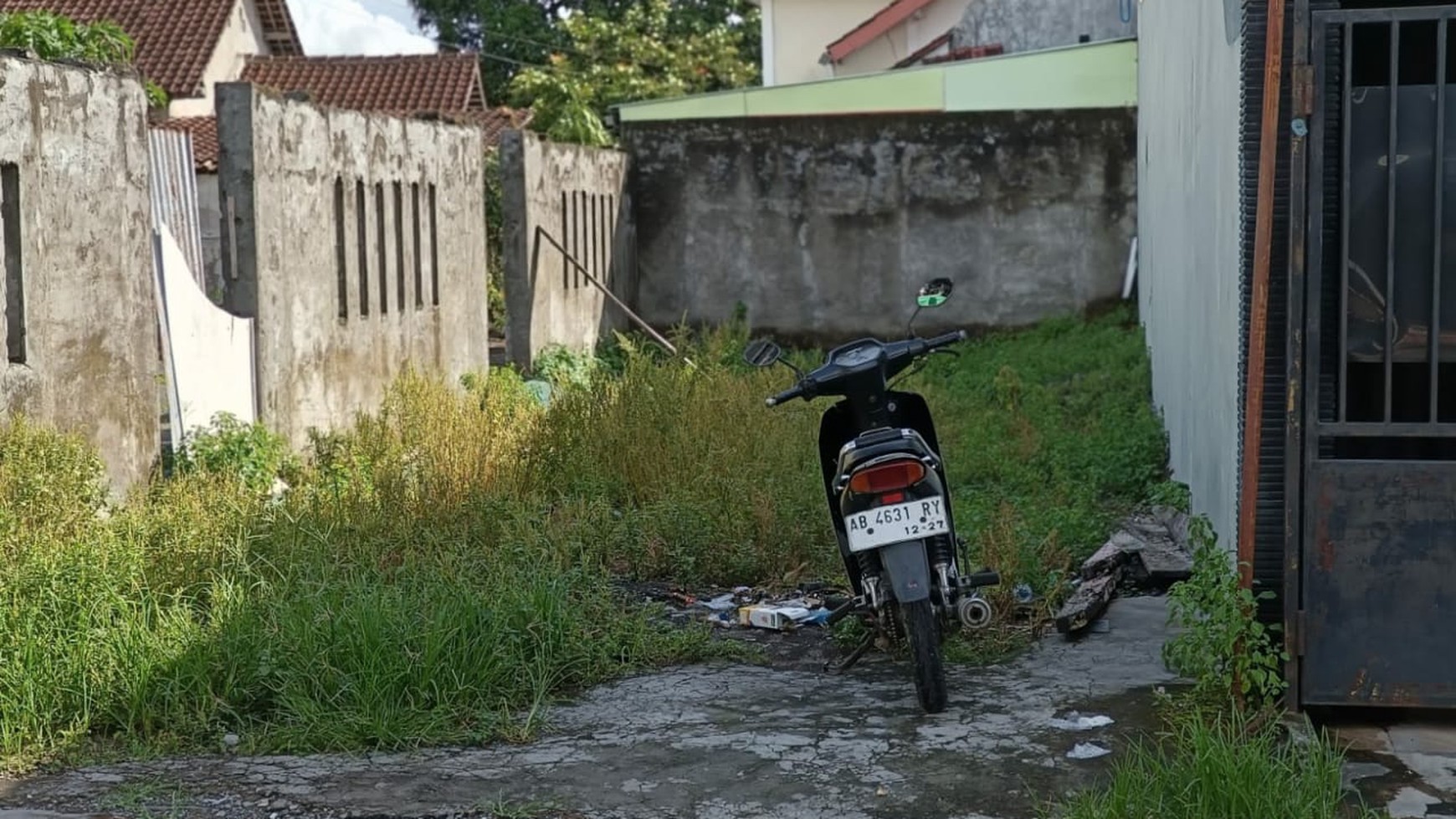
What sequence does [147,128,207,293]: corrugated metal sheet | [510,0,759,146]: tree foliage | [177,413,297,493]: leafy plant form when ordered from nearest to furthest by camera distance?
1. [177,413,297,493]: leafy plant
2. [147,128,207,293]: corrugated metal sheet
3. [510,0,759,146]: tree foliage

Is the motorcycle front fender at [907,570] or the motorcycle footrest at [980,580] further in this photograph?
the motorcycle footrest at [980,580]

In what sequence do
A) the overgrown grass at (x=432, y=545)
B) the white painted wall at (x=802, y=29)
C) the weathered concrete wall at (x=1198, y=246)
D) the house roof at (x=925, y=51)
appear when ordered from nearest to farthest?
the overgrown grass at (x=432, y=545), the weathered concrete wall at (x=1198, y=246), the house roof at (x=925, y=51), the white painted wall at (x=802, y=29)

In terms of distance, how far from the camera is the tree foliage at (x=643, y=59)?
124 ft

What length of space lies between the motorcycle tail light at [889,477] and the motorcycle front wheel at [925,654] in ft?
1.28

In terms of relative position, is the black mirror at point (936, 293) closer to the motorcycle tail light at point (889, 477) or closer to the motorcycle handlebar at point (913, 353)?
the motorcycle handlebar at point (913, 353)

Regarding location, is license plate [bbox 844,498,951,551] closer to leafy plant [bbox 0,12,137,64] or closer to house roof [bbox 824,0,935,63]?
leafy plant [bbox 0,12,137,64]

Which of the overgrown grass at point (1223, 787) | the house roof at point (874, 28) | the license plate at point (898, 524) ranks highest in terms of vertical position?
the house roof at point (874, 28)

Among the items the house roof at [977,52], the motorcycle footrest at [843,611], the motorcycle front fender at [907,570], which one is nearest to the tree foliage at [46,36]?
the motorcycle footrest at [843,611]

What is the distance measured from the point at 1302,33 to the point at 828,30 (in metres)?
33.2

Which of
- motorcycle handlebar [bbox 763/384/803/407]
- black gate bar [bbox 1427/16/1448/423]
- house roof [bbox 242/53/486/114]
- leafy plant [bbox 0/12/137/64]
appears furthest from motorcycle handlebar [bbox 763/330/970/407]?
house roof [bbox 242/53/486/114]

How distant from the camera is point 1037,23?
86.8 feet

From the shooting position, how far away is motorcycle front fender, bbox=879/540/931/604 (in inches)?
209

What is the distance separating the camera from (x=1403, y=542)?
4934mm

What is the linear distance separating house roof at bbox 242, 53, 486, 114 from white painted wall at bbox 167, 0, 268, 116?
348mm
